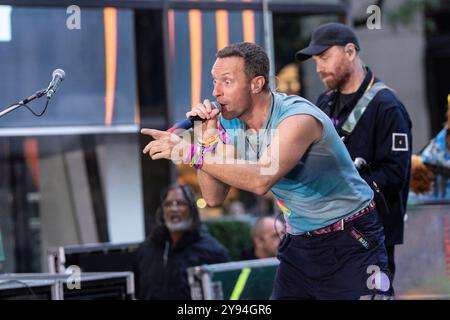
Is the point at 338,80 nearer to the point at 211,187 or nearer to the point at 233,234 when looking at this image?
the point at 211,187

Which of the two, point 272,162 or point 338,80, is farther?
point 338,80

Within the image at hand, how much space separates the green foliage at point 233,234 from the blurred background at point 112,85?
72 mm

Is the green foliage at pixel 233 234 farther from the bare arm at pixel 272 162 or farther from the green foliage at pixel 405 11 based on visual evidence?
the bare arm at pixel 272 162

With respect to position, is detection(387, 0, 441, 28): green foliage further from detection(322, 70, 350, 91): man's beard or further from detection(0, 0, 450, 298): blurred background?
detection(322, 70, 350, 91): man's beard

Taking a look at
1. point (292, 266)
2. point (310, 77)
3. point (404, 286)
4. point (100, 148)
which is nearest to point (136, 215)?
point (100, 148)

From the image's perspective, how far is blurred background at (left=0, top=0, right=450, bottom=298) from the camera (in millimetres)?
8180

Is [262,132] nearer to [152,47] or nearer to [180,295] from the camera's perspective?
[180,295]

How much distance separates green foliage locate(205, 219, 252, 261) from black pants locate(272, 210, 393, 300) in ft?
15.0

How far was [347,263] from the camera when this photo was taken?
410 centimetres

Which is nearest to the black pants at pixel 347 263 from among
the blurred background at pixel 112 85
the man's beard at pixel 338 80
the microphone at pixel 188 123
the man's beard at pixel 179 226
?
the microphone at pixel 188 123

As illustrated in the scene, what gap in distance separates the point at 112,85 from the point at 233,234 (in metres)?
1.82

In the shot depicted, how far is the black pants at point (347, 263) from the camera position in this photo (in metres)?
4.07

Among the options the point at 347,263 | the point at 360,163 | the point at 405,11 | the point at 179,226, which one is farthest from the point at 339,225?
the point at 405,11
